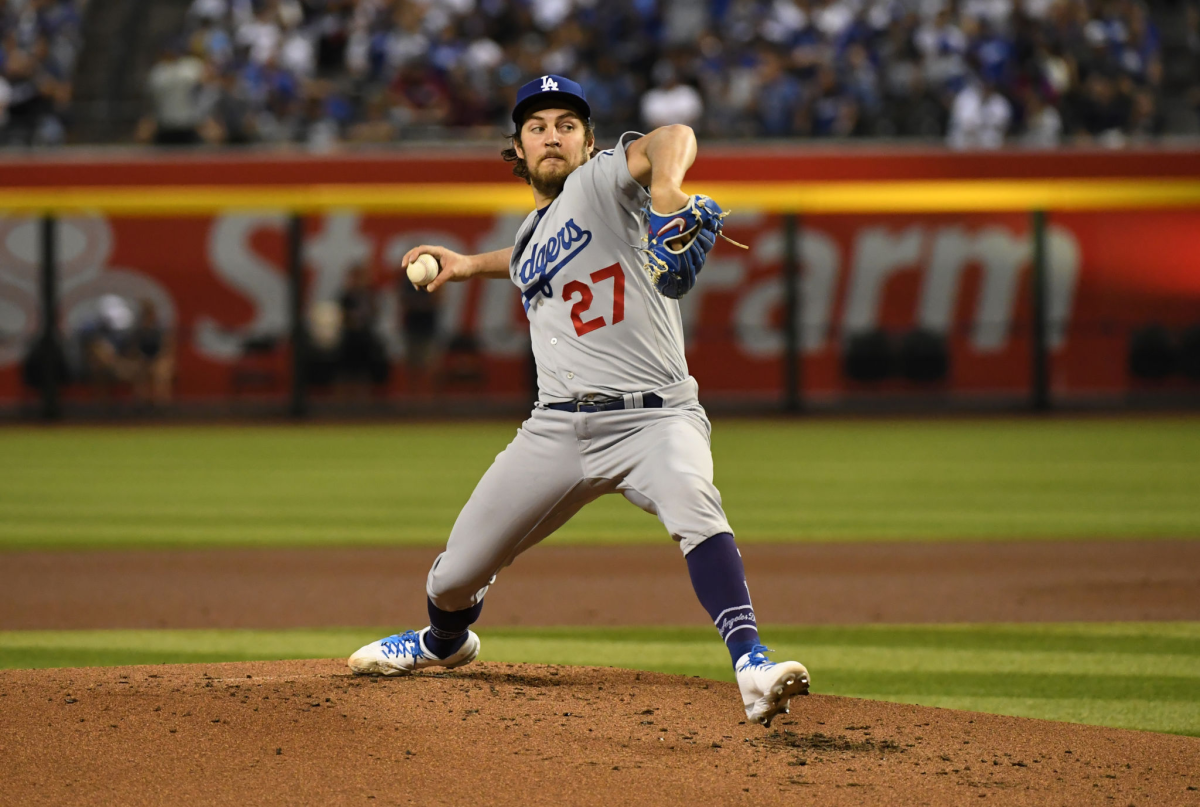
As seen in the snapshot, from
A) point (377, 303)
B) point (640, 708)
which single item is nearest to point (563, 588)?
point (640, 708)

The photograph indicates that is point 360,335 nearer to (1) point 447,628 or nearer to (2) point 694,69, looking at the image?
(2) point 694,69

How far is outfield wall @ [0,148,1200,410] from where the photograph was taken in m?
17.9

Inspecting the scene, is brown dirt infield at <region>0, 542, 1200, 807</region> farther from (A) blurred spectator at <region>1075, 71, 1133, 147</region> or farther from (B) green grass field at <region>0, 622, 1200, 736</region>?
(A) blurred spectator at <region>1075, 71, 1133, 147</region>

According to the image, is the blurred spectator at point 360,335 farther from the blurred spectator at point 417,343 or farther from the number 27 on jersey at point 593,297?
the number 27 on jersey at point 593,297

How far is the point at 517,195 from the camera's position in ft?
58.7

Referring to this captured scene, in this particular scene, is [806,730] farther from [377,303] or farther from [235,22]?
[235,22]

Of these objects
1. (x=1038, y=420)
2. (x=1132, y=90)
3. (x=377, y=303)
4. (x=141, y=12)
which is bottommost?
(x=1038, y=420)

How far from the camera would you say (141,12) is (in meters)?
21.3

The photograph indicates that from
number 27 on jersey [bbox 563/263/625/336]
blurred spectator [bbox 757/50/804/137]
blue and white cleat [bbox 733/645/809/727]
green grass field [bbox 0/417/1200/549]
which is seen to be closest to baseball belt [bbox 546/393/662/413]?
number 27 on jersey [bbox 563/263/625/336]

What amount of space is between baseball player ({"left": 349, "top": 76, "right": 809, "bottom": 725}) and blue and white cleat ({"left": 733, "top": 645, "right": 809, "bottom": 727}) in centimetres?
1

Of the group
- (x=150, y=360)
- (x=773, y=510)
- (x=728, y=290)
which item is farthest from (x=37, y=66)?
(x=773, y=510)

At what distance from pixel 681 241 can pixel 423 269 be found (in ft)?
3.64

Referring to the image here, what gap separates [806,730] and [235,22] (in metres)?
18.0

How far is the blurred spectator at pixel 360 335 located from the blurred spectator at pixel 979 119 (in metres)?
7.33
